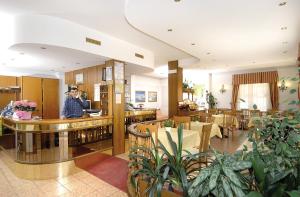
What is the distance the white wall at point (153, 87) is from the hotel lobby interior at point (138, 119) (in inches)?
157

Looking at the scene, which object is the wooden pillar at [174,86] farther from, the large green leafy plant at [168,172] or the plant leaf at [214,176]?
the plant leaf at [214,176]

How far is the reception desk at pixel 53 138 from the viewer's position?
3.65 metres

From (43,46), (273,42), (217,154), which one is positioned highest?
(273,42)

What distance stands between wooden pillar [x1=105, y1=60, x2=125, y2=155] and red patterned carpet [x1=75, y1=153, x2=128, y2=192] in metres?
0.45

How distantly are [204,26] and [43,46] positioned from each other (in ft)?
11.0

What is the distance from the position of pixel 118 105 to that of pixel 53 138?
1862mm

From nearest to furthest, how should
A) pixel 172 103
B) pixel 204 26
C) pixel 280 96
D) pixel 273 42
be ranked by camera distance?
pixel 204 26 < pixel 273 42 < pixel 172 103 < pixel 280 96

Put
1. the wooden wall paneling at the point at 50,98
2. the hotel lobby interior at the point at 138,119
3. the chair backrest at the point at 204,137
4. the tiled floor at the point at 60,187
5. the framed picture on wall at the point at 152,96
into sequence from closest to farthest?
the hotel lobby interior at the point at 138,119 < the tiled floor at the point at 60,187 < the chair backrest at the point at 204,137 < the wooden wall paneling at the point at 50,98 < the framed picture on wall at the point at 152,96

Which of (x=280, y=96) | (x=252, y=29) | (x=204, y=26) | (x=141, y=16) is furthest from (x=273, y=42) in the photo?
(x=280, y=96)

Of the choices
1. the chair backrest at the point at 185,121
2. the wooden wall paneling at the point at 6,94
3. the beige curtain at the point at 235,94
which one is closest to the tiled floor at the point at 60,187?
the chair backrest at the point at 185,121

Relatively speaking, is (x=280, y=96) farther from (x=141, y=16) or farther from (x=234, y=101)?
(x=141, y=16)

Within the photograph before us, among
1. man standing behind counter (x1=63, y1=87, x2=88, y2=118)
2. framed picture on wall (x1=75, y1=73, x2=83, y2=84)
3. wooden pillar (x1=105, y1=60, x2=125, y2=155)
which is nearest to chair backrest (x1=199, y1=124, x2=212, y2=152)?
wooden pillar (x1=105, y1=60, x2=125, y2=155)

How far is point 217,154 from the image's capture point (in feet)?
4.23

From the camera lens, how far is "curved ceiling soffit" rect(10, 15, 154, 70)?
3.41m
